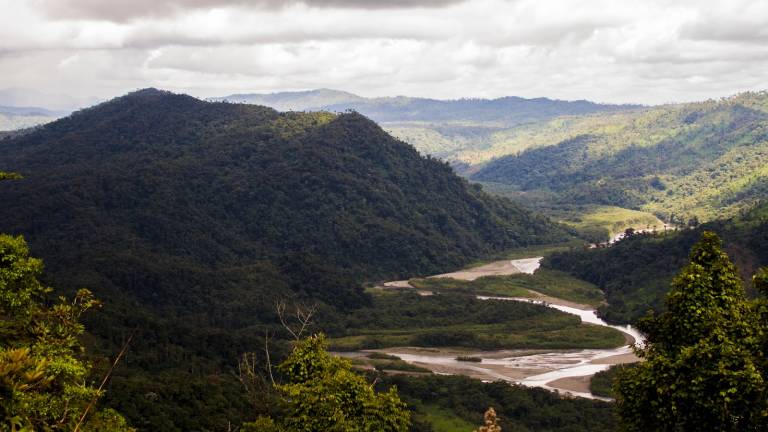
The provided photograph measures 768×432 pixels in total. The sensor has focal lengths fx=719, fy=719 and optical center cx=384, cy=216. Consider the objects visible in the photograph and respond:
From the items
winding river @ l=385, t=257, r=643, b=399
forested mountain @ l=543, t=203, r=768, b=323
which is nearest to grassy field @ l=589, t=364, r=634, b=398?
winding river @ l=385, t=257, r=643, b=399

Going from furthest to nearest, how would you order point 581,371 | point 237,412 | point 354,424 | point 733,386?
point 581,371 < point 237,412 < point 354,424 < point 733,386

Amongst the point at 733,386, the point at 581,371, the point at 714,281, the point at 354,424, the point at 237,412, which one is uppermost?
the point at 714,281

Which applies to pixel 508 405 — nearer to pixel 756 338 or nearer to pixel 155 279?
pixel 756 338

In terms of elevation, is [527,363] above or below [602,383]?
below

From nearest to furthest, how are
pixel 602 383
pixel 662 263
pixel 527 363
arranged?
1. pixel 602 383
2. pixel 527 363
3. pixel 662 263

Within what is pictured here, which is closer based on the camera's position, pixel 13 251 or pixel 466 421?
pixel 13 251

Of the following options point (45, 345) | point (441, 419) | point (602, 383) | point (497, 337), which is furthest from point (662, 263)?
point (45, 345)

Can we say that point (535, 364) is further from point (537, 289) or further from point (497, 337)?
point (537, 289)

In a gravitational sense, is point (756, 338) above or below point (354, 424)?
above

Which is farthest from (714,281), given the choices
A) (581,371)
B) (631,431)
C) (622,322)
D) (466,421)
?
(622,322)
